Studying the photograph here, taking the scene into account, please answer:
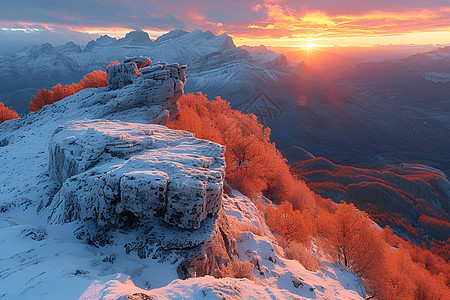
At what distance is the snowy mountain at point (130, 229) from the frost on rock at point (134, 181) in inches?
1.9

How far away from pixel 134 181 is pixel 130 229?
7.96 ft

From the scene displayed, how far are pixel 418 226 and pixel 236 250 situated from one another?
7125 cm

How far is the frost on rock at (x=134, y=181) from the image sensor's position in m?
8.94

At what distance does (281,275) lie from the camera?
1098 cm

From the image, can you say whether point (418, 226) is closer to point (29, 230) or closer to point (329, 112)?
point (29, 230)

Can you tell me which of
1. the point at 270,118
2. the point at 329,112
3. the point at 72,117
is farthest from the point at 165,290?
the point at 329,112

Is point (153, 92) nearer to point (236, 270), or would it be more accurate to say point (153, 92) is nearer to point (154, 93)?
point (154, 93)

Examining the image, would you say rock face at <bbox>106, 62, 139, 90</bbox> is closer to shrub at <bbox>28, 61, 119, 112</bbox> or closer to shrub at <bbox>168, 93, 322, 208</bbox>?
shrub at <bbox>168, 93, 322, 208</bbox>

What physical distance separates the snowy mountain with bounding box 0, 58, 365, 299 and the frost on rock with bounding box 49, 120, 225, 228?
0.05 m

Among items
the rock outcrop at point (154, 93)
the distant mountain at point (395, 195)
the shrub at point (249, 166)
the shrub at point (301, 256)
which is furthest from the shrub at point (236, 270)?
the distant mountain at point (395, 195)

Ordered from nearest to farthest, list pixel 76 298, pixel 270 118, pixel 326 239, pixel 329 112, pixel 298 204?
pixel 76 298 < pixel 326 239 < pixel 298 204 < pixel 270 118 < pixel 329 112

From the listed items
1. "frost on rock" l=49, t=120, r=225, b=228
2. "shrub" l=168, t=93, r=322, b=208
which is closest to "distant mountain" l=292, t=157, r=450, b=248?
"shrub" l=168, t=93, r=322, b=208

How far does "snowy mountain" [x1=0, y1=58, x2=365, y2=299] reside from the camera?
6.31 m

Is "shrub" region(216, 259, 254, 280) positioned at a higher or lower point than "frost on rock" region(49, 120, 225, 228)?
lower
